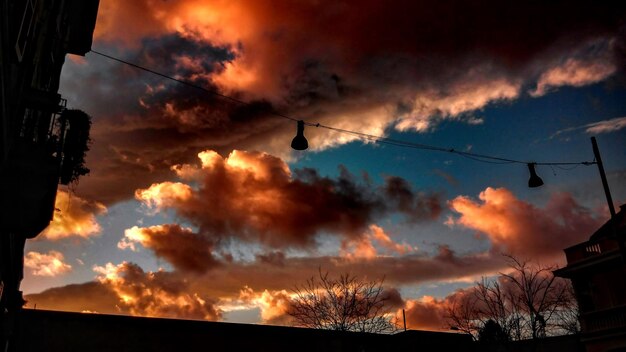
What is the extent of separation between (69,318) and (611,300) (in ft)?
83.4

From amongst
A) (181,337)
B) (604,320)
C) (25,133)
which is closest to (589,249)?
(604,320)

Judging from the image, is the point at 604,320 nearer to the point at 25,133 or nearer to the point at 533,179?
the point at 533,179

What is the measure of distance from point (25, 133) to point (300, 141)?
21.5 feet

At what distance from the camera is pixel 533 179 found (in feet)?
48.7

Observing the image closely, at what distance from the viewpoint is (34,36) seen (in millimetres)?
9562

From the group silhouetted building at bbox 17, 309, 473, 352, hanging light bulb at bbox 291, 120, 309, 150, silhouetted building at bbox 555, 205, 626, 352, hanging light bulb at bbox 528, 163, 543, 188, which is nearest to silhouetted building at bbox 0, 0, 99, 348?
silhouetted building at bbox 17, 309, 473, 352

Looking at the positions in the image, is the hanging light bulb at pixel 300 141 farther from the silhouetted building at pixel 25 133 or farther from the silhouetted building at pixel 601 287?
the silhouetted building at pixel 601 287

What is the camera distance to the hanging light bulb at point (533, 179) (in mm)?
14719

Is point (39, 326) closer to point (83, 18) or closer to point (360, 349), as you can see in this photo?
point (83, 18)

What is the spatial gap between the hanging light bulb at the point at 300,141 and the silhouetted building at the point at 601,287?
19.5 meters

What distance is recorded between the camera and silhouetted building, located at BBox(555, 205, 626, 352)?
22812 millimetres

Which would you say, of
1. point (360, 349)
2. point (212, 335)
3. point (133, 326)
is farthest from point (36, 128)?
point (360, 349)

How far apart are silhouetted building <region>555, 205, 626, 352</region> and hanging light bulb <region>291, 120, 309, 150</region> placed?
19488 mm

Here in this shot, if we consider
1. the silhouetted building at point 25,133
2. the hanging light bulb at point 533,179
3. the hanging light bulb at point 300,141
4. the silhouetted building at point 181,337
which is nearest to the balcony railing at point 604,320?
the silhouetted building at point 181,337
